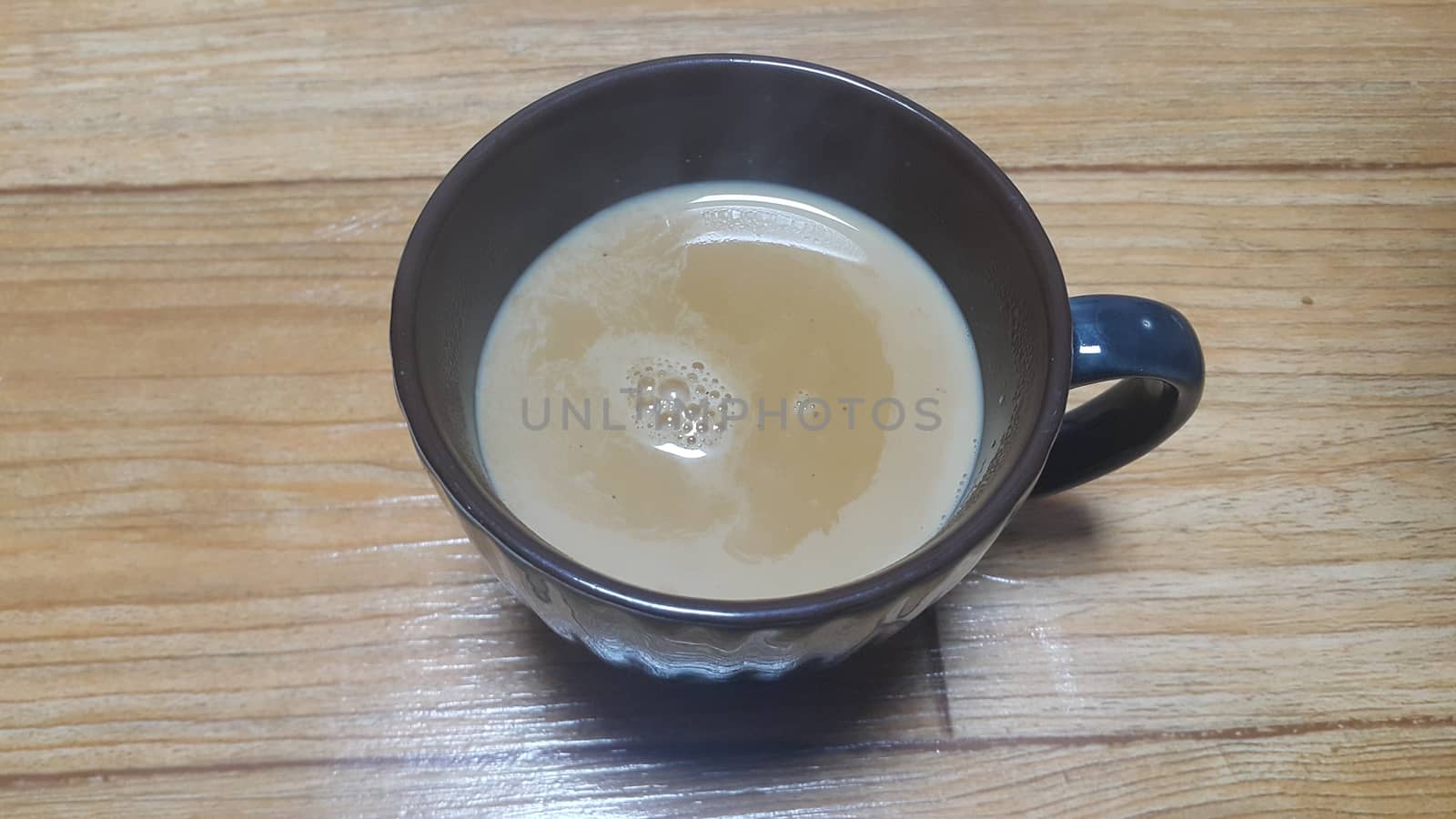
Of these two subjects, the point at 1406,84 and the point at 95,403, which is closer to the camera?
the point at 95,403

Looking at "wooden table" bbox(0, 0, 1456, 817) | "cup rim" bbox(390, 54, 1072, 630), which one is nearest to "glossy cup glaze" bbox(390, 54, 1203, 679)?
"cup rim" bbox(390, 54, 1072, 630)

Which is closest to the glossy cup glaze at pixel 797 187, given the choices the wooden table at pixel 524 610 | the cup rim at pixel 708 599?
the cup rim at pixel 708 599

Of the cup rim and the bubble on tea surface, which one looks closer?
the cup rim

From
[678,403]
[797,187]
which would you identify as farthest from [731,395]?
[797,187]

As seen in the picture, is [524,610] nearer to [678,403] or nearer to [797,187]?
[678,403]

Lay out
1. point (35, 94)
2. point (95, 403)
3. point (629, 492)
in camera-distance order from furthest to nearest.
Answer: point (35, 94), point (95, 403), point (629, 492)

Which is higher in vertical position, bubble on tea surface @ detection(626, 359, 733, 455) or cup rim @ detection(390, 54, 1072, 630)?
cup rim @ detection(390, 54, 1072, 630)

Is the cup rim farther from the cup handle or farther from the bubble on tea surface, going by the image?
the bubble on tea surface

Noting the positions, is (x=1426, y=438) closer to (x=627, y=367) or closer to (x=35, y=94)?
(x=627, y=367)

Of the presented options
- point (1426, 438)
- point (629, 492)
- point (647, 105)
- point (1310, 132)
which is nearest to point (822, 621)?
point (629, 492)
